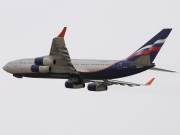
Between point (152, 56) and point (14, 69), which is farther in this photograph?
point (14, 69)

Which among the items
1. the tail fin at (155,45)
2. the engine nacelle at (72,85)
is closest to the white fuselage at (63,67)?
the engine nacelle at (72,85)

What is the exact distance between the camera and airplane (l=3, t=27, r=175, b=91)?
9175 centimetres

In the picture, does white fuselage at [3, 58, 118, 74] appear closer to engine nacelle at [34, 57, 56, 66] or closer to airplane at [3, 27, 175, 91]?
airplane at [3, 27, 175, 91]

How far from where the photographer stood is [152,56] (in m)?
94.2

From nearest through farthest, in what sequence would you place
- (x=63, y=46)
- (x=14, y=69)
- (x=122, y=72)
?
(x=63, y=46) < (x=122, y=72) < (x=14, y=69)

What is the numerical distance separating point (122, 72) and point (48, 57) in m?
11.3

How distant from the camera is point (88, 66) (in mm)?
98688

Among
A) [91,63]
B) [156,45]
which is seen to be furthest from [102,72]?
[156,45]

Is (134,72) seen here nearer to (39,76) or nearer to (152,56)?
(152,56)

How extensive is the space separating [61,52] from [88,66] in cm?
848

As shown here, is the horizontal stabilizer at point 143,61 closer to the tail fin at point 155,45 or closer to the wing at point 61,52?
the tail fin at point 155,45

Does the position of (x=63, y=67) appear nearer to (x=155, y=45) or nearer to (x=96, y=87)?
(x=96, y=87)

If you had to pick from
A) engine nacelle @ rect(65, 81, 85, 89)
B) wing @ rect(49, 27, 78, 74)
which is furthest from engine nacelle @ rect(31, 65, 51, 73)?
engine nacelle @ rect(65, 81, 85, 89)

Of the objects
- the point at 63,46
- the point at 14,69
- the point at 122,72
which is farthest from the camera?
the point at 14,69
